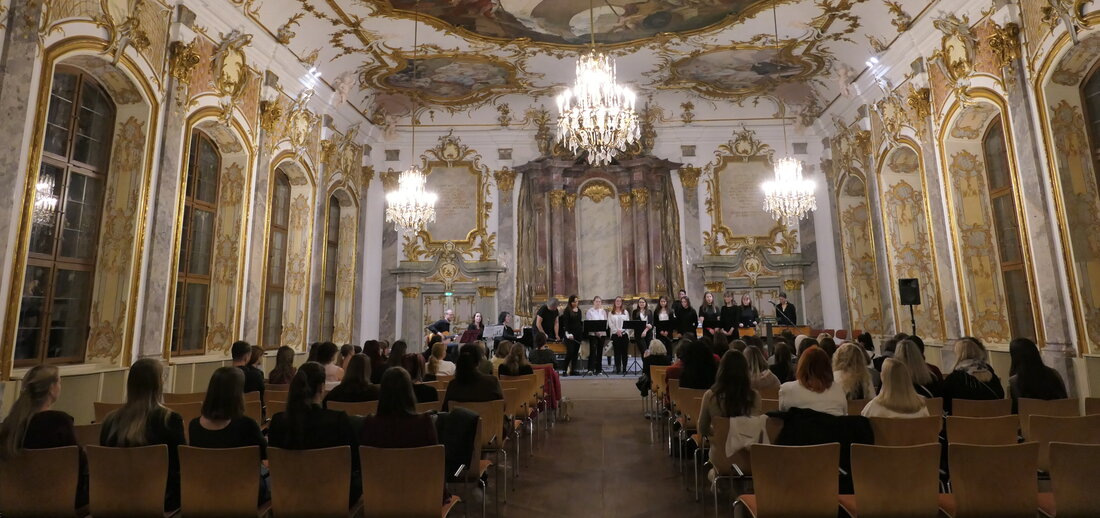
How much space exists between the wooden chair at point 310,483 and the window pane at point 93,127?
20.2ft

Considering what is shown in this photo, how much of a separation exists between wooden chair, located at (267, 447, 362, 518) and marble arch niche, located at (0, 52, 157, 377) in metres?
5.36

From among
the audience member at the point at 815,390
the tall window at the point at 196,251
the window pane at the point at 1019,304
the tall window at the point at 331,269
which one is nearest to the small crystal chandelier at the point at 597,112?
the audience member at the point at 815,390

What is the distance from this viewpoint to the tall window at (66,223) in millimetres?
6250

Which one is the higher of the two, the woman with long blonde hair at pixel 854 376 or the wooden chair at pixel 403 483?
the woman with long blonde hair at pixel 854 376

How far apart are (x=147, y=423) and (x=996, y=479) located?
13.9 feet

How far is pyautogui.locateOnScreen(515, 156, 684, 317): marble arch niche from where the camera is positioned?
46.8ft

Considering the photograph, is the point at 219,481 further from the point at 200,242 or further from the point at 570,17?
the point at 570,17

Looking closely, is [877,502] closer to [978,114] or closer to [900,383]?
[900,383]

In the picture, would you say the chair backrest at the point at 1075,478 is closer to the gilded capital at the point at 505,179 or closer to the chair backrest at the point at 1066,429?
the chair backrest at the point at 1066,429

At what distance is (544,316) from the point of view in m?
11.4

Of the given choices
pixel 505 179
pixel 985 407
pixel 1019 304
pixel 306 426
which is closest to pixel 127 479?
pixel 306 426

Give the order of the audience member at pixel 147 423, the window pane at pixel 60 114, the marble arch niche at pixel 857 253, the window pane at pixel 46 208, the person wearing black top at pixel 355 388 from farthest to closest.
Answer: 1. the marble arch niche at pixel 857 253
2. the window pane at pixel 60 114
3. the window pane at pixel 46 208
4. the person wearing black top at pixel 355 388
5. the audience member at pixel 147 423

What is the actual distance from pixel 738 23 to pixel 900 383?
9068mm

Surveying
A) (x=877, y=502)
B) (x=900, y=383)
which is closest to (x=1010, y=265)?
(x=900, y=383)
